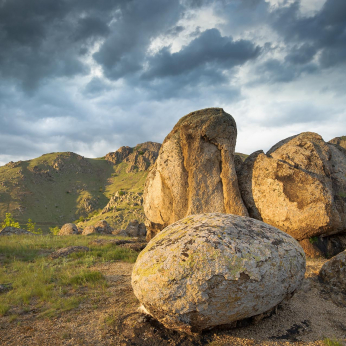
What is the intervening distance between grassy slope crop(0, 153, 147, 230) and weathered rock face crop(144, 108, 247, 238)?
73280 millimetres

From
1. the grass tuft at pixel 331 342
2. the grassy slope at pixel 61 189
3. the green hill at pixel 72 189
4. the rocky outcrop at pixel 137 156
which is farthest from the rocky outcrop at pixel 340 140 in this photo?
the rocky outcrop at pixel 137 156

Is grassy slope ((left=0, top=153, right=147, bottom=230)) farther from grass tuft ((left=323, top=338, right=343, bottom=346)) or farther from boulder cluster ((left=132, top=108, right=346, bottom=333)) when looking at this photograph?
grass tuft ((left=323, top=338, right=343, bottom=346))

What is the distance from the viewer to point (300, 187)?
10.2m

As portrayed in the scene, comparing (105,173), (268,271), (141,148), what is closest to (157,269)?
(268,271)

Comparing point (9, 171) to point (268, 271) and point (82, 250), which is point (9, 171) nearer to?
point (82, 250)

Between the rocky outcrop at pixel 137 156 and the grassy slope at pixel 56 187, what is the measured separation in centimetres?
686

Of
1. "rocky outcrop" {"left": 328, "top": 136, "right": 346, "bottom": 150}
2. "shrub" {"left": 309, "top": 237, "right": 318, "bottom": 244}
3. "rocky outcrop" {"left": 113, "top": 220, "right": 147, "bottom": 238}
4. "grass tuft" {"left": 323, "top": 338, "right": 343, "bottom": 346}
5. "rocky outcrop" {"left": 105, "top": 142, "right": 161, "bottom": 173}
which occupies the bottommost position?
"rocky outcrop" {"left": 113, "top": 220, "right": 147, "bottom": 238}

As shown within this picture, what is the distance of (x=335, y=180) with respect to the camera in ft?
35.7

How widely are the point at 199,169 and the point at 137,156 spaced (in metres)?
143

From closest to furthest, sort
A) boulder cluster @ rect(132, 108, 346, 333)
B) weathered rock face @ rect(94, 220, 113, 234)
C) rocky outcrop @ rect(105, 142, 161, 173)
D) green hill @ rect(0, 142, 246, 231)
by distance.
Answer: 1. boulder cluster @ rect(132, 108, 346, 333)
2. weathered rock face @ rect(94, 220, 113, 234)
3. green hill @ rect(0, 142, 246, 231)
4. rocky outcrop @ rect(105, 142, 161, 173)

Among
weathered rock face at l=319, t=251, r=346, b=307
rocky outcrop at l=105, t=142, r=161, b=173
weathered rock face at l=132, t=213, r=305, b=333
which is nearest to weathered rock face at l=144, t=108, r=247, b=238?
weathered rock face at l=319, t=251, r=346, b=307

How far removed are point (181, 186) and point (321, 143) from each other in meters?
7.16

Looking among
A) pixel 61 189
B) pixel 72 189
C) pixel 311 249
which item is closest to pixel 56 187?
pixel 61 189

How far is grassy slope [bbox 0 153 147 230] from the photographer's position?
80.7 m
